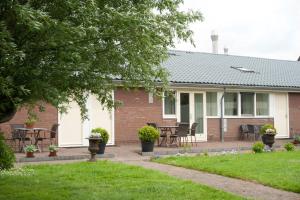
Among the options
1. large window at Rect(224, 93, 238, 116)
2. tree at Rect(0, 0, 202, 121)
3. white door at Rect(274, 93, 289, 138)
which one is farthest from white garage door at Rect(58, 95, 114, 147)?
tree at Rect(0, 0, 202, 121)

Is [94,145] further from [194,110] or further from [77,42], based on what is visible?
[194,110]

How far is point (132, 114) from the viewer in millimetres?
20281

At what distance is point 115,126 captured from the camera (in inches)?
783

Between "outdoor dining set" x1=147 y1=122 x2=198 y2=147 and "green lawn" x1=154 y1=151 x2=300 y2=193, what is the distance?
4318 millimetres

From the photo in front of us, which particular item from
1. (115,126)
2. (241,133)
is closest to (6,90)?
(115,126)

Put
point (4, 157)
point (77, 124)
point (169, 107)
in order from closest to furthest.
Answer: point (4, 157), point (77, 124), point (169, 107)

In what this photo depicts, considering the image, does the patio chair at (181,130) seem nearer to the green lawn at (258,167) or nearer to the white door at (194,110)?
the white door at (194,110)

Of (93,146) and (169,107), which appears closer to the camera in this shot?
(93,146)

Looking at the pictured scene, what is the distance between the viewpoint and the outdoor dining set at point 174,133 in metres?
19.0

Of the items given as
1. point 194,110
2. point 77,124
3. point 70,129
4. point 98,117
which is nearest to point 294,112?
point 194,110

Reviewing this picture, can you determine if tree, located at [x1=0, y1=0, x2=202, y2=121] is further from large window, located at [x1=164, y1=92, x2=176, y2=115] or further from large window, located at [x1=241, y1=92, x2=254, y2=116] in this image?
large window, located at [x1=241, y1=92, x2=254, y2=116]

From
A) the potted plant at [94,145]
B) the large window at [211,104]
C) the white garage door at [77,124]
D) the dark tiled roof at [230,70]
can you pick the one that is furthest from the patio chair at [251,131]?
the potted plant at [94,145]

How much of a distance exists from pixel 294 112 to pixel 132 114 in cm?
1010

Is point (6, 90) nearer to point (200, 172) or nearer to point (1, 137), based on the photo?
point (1, 137)
